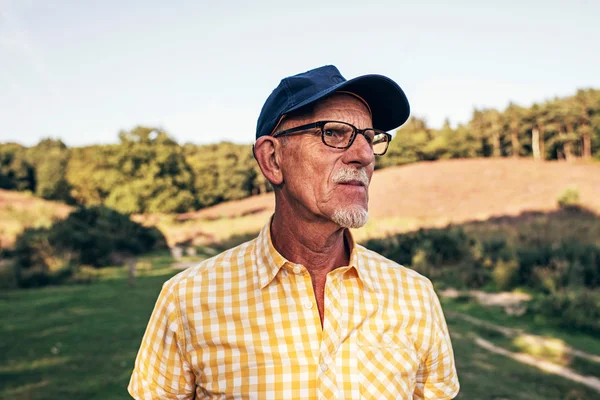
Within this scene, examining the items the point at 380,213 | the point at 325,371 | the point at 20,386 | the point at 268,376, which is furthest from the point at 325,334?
the point at 380,213

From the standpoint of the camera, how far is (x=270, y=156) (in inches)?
80.7

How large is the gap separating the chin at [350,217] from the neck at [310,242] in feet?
0.30

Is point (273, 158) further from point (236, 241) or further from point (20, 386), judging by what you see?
point (236, 241)

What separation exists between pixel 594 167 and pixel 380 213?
22.5 metres

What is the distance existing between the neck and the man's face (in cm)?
6

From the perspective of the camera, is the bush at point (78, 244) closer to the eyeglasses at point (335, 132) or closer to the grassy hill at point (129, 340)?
the grassy hill at point (129, 340)

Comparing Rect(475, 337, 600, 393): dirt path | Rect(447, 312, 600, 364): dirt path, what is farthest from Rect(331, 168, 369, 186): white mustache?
Rect(447, 312, 600, 364): dirt path

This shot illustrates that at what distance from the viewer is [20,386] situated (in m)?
6.60

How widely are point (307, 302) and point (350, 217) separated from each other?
373 millimetres

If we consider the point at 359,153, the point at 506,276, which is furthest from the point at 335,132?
the point at 506,276

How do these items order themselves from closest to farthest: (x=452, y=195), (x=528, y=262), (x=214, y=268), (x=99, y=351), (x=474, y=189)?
(x=214, y=268) → (x=99, y=351) → (x=528, y=262) → (x=452, y=195) → (x=474, y=189)

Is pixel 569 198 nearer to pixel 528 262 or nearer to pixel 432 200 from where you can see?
pixel 432 200

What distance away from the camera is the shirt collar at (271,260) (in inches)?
76.7

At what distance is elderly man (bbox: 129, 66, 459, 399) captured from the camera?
1.83 m
